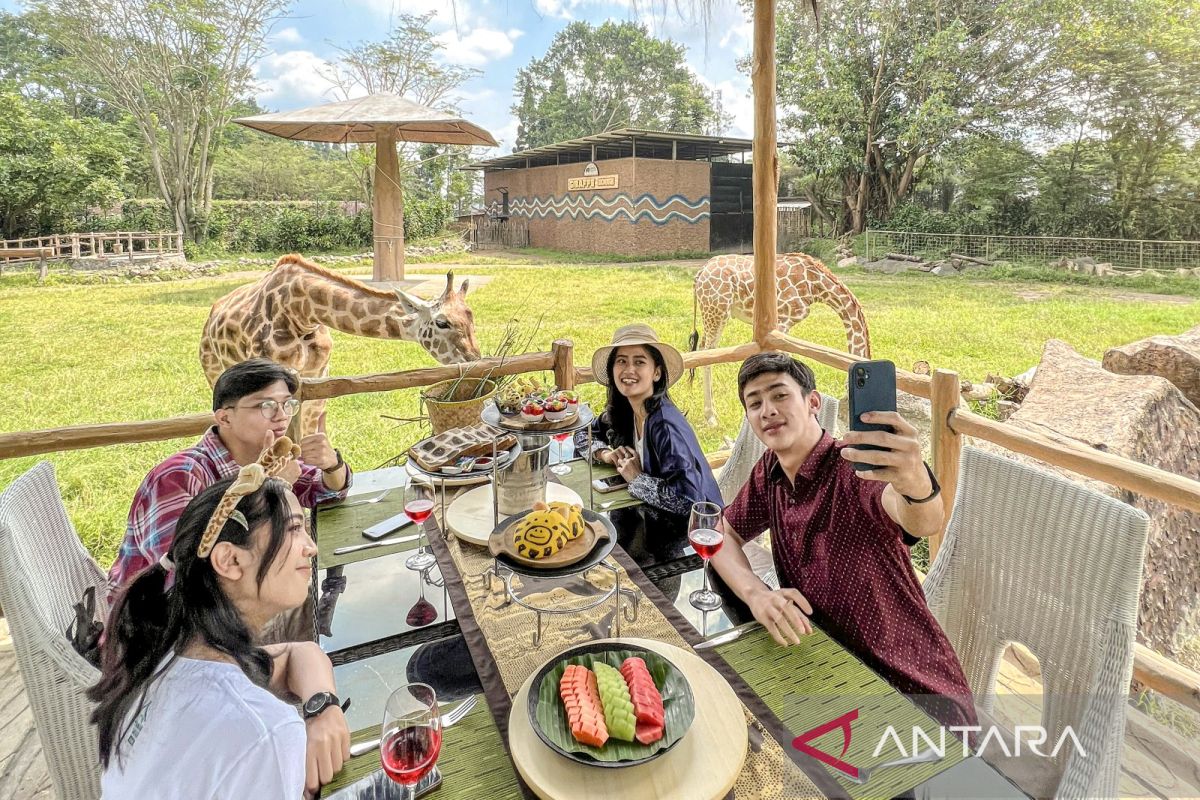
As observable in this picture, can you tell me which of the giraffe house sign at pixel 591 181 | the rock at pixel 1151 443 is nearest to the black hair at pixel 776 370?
the rock at pixel 1151 443

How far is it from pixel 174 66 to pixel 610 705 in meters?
16.1

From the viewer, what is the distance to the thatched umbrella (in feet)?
14.8

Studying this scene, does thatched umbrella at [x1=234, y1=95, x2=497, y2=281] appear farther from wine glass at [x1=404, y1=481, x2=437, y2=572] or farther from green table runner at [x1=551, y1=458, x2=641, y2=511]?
wine glass at [x1=404, y1=481, x2=437, y2=572]

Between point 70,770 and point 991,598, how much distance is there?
195cm

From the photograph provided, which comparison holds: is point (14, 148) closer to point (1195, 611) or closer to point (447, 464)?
point (447, 464)

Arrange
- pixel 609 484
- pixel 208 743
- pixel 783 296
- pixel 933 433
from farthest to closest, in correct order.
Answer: pixel 783 296, pixel 933 433, pixel 609 484, pixel 208 743

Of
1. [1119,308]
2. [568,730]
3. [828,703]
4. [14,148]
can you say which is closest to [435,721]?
[568,730]

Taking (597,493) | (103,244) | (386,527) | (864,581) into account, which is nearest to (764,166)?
(597,493)

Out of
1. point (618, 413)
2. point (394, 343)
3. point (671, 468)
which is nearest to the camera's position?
point (671, 468)

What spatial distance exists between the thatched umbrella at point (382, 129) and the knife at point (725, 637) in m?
4.29

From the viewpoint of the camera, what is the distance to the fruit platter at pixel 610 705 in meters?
0.84

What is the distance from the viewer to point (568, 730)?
90 cm

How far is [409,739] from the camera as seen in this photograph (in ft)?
2.75

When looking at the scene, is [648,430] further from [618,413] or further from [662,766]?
[662,766]
